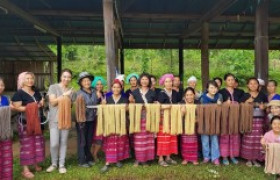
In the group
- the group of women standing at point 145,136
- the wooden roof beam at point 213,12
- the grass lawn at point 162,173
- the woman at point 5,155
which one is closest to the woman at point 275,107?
the group of women standing at point 145,136

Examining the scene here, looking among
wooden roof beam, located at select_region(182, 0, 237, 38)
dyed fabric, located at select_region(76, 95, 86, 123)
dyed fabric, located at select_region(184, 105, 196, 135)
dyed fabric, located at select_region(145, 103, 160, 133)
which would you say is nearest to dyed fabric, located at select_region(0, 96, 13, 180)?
dyed fabric, located at select_region(76, 95, 86, 123)

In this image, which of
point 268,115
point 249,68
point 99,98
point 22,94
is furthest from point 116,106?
point 249,68

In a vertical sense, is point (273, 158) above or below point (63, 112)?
below

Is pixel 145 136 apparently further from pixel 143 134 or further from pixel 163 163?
pixel 163 163

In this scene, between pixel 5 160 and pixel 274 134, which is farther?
pixel 274 134

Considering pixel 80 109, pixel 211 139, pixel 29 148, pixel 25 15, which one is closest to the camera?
pixel 29 148

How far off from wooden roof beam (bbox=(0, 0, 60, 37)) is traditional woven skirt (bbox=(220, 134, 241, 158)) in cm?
455

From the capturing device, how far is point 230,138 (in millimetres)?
4816

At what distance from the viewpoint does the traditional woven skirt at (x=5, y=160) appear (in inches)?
156

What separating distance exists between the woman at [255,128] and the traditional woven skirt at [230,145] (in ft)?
0.36

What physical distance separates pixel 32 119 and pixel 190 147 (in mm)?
2455

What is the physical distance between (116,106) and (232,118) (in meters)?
1.79

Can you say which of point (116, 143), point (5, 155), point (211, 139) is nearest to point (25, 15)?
point (5, 155)

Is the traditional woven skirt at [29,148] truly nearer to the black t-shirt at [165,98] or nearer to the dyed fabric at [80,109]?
the dyed fabric at [80,109]
